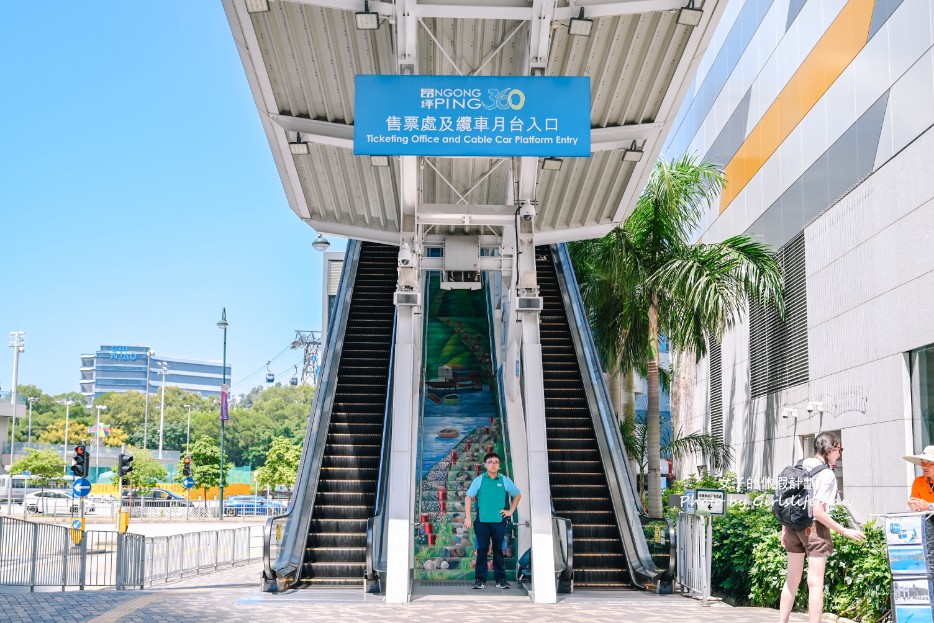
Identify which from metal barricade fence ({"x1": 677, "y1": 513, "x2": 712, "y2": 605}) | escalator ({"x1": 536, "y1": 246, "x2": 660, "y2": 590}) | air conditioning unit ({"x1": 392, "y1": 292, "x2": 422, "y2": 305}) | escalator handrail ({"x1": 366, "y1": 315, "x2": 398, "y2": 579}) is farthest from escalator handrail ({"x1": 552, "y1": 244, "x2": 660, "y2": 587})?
air conditioning unit ({"x1": 392, "y1": 292, "x2": 422, "y2": 305})

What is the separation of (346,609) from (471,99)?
5083 millimetres

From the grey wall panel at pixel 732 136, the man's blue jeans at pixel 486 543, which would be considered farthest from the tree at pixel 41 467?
the man's blue jeans at pixel 486 543

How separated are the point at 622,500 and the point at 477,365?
554 centimetres

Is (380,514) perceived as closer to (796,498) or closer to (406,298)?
(406,298)

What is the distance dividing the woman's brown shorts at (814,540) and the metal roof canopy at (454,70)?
18.1 feet

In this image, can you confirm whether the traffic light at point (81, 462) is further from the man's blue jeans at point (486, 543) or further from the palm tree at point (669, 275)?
the man's blue jeans at point (486, 543)

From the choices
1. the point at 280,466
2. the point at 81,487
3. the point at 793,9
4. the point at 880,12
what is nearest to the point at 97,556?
the point at 81,487

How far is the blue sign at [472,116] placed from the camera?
30.7 ft

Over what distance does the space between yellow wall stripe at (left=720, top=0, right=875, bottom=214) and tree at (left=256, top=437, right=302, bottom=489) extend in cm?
3531

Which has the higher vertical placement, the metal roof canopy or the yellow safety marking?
the metal roof canopy

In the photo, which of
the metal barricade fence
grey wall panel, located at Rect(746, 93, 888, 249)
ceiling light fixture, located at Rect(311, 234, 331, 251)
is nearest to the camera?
the metal barricade fence

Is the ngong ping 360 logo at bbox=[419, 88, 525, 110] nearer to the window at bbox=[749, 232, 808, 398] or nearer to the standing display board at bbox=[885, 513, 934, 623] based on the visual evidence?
the standing display board at bbox=[885, 513, 934, 623]

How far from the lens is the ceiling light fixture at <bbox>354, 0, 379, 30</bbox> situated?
9.64 metres

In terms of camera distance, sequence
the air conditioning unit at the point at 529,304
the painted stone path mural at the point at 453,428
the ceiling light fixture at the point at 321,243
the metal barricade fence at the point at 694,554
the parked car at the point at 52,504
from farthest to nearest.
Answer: the parked car at the point at 52,504, the ceiling light fixture at the point at 321,243, the painted stone path mural at the point at 453,428, the air conditioning unit at the point at 529,304, the metal barricade fence at the point at 694,554
